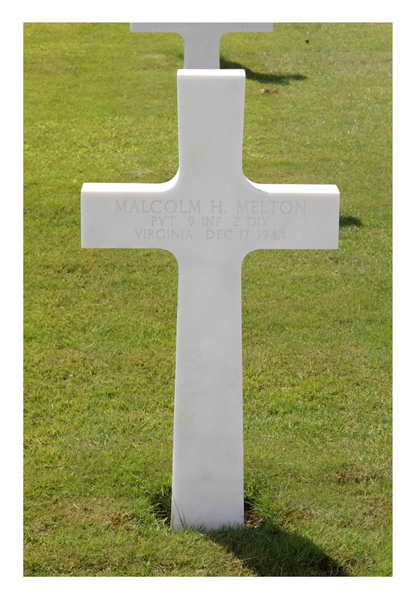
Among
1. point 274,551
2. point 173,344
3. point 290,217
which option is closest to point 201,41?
point 173,344

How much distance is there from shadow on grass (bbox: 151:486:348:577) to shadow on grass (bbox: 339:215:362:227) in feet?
18.7

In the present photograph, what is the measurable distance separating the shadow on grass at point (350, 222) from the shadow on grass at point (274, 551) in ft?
18.7

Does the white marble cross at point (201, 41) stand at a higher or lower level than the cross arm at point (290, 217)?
higher

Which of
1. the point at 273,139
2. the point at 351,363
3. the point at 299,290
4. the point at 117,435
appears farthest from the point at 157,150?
the point at 117,435

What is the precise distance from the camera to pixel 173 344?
9.64m

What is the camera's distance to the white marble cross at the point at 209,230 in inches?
252

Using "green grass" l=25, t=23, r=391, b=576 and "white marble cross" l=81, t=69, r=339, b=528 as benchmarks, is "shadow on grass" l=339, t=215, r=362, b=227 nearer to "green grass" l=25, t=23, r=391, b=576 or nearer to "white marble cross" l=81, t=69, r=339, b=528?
"green grass" l=25, t=23, r=391, b=576

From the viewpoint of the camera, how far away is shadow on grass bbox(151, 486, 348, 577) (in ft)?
21.7

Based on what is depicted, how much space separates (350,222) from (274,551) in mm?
6154

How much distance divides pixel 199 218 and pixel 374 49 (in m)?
12.4

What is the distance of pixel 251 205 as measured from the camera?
659 centimetres

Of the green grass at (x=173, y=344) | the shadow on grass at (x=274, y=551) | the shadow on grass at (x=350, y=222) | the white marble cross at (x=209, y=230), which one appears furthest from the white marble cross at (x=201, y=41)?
the shadow on grass at (x=274, y=551)

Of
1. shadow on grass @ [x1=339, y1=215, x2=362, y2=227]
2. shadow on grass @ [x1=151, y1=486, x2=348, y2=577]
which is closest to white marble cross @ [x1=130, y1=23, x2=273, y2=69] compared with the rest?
shadow on grass @ [x1=339, y1=215, x2=362, y2=227]

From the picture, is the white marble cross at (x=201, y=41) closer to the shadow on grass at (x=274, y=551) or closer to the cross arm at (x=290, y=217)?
the cross arm at (x=290, y=217)
